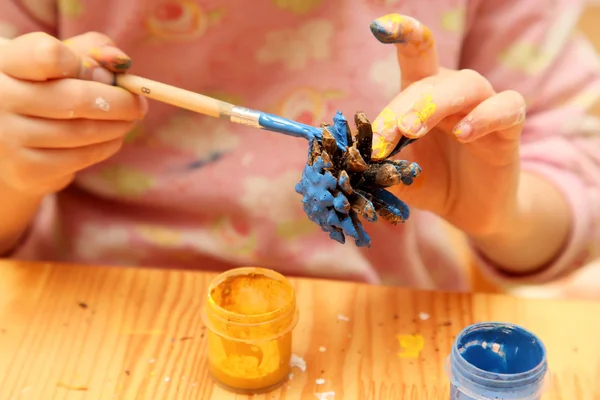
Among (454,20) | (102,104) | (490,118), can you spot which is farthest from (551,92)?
(102,104)

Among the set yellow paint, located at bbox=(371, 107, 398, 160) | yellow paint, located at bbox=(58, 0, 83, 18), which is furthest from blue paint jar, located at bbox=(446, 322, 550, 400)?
yellow paint, located at bbox=(58, 0, 83, 18)

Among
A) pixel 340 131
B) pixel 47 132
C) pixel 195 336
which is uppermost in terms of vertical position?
pixel 340 131

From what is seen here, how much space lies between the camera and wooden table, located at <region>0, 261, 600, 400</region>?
1.97ft

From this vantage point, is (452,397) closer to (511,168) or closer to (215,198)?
(511,168)

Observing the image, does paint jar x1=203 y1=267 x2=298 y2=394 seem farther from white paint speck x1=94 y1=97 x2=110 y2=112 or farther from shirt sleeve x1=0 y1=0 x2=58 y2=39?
shirt sleeve x1=0 y1=0 x2=58 y2=39

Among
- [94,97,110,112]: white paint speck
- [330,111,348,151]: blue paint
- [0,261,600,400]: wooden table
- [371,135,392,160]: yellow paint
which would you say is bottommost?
[0,261,600,400]: wooden table

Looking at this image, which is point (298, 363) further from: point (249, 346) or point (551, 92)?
point (551, 92)

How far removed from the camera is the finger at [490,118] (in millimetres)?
592

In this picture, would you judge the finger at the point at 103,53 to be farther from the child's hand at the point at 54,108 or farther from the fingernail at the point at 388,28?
the fingernail at the point at 388,28

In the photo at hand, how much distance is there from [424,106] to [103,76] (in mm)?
276

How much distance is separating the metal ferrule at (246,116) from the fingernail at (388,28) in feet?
0.37

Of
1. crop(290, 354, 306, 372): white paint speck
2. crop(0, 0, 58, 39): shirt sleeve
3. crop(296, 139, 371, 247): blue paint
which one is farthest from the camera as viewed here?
crop(0, 0, 58, 39): shirt sleeve

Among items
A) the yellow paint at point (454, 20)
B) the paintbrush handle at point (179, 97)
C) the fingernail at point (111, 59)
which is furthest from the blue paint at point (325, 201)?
the yellow paint at point (454, 20)

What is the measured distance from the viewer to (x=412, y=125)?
0.57 meters
